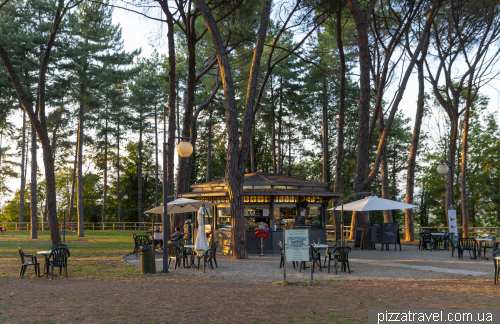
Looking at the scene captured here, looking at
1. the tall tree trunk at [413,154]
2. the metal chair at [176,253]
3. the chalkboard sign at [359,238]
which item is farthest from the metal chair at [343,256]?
the tall tree trunk at [413,154]

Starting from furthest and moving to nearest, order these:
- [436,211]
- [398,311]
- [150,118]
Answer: [150,118] → [436,211] → [398,311]

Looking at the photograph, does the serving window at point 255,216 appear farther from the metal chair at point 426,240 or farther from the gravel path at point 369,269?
the metal chair at point 426,240

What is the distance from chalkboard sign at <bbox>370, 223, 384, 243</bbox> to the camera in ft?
57.9

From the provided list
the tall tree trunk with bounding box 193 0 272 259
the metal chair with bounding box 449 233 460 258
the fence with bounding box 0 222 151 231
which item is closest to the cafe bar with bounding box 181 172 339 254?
the tall tree trunk with bounding box 193 0 272 259

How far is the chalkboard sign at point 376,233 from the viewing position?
695 inches

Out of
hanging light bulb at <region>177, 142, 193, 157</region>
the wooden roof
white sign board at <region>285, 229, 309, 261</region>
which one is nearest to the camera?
white sign board at <region>285, 229, 309, 261</region>

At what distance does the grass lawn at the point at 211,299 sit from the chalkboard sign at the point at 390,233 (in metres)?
8.01

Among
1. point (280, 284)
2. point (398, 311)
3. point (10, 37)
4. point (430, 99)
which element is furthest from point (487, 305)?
point (430, 99)

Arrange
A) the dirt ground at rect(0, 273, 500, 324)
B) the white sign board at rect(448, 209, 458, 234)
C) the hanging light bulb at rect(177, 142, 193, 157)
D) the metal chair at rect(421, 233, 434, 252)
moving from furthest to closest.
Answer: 1. the white sign board at rect(448, 209, 458, 234)
2. the metal chair at rect(421, 233, 434, 252)
3. the hanging light bulb at rect(177, 142, 193, 157)
4. the dirt ground at rect(0, 273, 500, 324)

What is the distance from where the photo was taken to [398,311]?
21.1ft

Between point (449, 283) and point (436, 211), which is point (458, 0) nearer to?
point (449, 283)

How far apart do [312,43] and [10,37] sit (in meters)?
17.5

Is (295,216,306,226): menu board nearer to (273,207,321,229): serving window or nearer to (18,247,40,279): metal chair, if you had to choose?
(273,207,321,229): serving window

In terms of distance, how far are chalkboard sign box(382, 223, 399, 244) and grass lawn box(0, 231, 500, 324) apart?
8009mm
